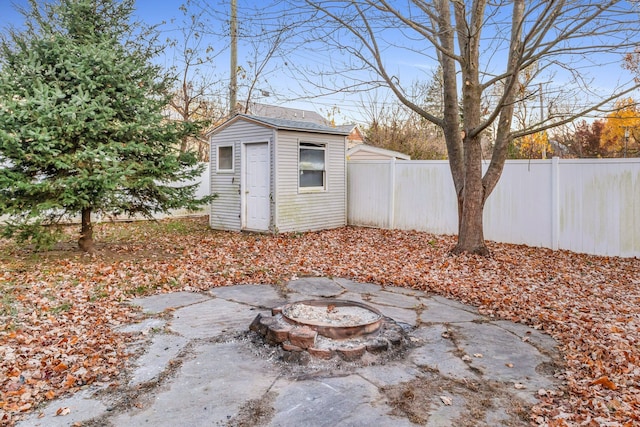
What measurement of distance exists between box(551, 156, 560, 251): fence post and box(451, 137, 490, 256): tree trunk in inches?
61.8

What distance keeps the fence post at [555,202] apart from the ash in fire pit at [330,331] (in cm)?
527

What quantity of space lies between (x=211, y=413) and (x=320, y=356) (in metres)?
0.90

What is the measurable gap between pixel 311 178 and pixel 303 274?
4563mm

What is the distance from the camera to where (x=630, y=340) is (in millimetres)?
3408

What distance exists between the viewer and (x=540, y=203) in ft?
25.6

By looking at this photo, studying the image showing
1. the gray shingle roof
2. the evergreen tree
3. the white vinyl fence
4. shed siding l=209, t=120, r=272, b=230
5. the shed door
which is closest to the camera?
the evergreen tree

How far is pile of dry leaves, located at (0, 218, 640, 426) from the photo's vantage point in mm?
2723

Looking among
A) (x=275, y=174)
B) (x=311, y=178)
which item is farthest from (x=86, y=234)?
(x=311, y=178)

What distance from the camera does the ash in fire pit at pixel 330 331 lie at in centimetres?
311

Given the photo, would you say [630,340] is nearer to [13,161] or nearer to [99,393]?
[99,393]

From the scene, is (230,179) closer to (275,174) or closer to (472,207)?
(275,174)

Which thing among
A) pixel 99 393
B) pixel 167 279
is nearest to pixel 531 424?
pixel 99 393


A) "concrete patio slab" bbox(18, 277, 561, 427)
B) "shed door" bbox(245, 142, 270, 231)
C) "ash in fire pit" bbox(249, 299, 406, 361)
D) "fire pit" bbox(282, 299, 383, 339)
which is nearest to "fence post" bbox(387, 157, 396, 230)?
"shed door" bbox(245, 142, 270, 231)

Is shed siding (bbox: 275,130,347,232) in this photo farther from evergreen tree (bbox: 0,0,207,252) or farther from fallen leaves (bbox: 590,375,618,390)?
fallen leaves (bbox: 590,375,618,390)
